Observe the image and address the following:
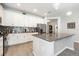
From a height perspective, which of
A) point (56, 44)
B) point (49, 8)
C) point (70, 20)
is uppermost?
point (49, 8)

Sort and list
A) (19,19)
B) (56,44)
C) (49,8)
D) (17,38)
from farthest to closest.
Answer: (17,38) < (19,19) < (49,8) < (56,44)

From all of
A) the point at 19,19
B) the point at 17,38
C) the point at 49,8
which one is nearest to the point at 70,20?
the point at 49,8

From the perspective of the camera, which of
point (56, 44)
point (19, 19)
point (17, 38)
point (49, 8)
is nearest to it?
point (56, 44)

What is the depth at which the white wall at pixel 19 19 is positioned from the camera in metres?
1.59

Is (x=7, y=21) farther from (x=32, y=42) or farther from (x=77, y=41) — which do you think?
(x=77, y=41)

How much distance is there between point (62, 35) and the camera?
5.19ft

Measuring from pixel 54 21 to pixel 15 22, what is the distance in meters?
0.77

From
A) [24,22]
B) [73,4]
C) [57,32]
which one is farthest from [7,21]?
[73,4]

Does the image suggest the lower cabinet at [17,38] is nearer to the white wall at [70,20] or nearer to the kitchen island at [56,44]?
the kitchen island at [56,44]

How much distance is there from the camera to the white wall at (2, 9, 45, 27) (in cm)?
159

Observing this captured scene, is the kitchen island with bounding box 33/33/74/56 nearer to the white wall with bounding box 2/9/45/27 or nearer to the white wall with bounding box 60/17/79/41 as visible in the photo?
the white wall with bounding box 60/17/79/41

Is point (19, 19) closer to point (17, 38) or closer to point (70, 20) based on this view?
point (17, 38)

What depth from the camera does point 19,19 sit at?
175cm

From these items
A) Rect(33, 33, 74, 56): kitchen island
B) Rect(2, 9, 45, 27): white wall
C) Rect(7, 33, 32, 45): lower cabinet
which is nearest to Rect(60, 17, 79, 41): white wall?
Rect(33, 33, 74, 56): kitchen island
